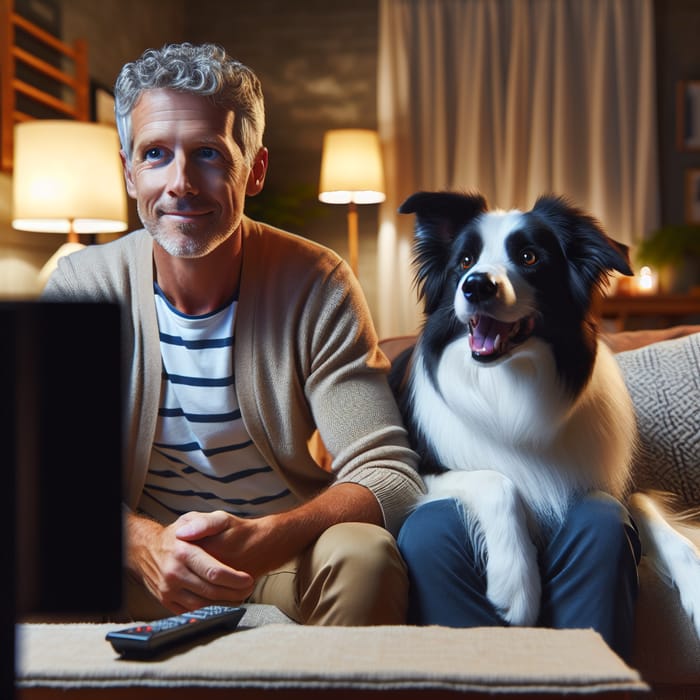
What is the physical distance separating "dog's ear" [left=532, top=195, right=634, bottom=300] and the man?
0.35 m

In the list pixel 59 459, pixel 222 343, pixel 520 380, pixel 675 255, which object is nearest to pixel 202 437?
pixel 222 343

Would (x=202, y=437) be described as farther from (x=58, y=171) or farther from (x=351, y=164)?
(x=351, y=164)

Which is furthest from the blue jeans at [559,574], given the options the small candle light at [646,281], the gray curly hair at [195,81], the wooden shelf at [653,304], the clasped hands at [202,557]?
the small candle light at [646,281]

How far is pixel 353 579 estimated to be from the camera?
1.23 m

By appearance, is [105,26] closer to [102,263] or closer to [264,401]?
[102,263]

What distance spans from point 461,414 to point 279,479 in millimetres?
328

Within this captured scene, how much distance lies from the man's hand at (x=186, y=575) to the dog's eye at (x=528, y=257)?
635 mm

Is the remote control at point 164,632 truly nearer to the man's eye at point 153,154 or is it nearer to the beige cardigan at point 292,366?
the beige cardigan at point 292,366

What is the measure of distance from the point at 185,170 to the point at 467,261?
0.48 metres

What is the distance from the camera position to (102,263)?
5.08 feet

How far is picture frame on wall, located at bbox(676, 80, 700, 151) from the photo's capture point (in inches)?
189

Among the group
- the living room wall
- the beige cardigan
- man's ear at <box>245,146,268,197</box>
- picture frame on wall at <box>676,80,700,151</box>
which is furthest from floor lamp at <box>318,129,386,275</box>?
the beige cardigan

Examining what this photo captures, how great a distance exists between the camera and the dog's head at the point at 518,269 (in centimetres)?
136

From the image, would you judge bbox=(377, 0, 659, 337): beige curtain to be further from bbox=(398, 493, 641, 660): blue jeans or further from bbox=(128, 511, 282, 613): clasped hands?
bbox=(128, 511, 282, 613): clasped hands
